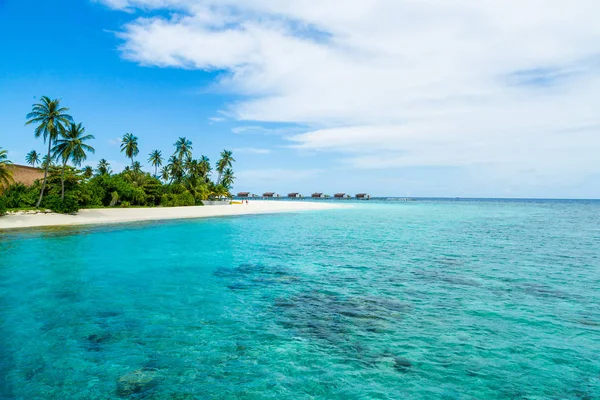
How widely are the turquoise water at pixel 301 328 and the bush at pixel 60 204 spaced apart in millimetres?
26953

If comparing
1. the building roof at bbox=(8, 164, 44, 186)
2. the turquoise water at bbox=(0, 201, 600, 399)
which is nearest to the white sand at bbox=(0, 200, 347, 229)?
the building roof at bbox=(8, 164, 44, 186)

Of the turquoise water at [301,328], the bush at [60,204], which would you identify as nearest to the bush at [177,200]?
the bush at [60,204]

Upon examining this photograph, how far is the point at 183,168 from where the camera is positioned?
81.2m

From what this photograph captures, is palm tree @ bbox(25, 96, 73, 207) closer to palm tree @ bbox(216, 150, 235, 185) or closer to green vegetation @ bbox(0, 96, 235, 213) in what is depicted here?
green vegetation @ bbox(0, 96, 235, 213)

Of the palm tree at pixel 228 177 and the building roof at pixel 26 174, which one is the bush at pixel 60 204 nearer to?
the building roof at pixel 26 174

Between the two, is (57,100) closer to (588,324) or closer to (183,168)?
→ (183,168)

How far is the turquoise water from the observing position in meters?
6.84

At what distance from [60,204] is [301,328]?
46187 mm

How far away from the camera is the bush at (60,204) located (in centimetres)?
4362

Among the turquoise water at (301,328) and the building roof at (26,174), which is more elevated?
the building roof at (26,174)

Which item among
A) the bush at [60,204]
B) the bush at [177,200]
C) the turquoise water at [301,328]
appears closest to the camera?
the turquoise water at [301,328]

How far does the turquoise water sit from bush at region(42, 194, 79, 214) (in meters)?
27.0

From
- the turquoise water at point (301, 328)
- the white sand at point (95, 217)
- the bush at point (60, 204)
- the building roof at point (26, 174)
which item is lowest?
the turquoise water at point (301, 328)

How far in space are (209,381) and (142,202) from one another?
59.4 m
